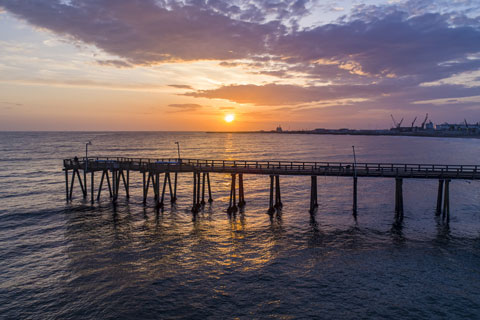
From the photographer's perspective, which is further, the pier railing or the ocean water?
the pier railing

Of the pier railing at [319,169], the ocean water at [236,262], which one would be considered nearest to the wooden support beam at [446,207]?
the ocean water at [236,262]

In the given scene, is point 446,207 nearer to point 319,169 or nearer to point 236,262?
point 319,169

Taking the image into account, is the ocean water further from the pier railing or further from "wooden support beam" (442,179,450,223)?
the pier railing

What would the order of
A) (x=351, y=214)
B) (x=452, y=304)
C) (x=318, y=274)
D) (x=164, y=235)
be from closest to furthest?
(x=452, y=304) < (x=318, y=274) < (x=164, y=235) < (x=351, y=214)

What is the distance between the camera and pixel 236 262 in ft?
79.7

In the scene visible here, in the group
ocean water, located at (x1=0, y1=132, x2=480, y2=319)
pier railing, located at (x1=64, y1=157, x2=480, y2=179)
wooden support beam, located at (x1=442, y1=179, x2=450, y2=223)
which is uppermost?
pier railing, located at (x1=64, y1=157, x2=480, y2=179)

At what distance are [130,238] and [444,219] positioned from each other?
34.8m

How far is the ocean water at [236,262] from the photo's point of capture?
61.1 feet

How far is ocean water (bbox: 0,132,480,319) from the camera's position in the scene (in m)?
18.6

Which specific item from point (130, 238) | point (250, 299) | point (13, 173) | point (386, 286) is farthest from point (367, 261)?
point (13, 173)

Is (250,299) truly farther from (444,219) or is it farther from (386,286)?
(444,219)

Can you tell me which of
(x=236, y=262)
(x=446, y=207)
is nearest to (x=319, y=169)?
(x=446, y=207)

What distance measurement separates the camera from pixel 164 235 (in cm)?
3030

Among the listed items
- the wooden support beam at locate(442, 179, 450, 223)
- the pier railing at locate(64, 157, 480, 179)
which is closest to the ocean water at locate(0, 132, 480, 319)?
the wooden support beam at locate(442, 179, 450, 223)
